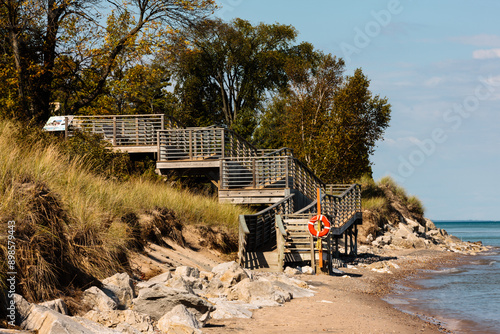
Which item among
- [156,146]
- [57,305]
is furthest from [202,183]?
[57,305]

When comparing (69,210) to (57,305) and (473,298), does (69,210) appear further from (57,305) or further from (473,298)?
(473,298)

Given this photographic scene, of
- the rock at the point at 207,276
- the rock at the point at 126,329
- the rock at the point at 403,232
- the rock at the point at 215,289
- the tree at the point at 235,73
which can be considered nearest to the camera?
the rock at the point at 126,329

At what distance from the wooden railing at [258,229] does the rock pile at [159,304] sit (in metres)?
5.32

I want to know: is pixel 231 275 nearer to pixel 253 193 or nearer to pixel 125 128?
pixel 253 193

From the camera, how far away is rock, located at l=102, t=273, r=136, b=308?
8.16m

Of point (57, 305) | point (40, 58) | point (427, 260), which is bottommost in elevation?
point (427, 260)

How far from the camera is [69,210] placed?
30.0ft

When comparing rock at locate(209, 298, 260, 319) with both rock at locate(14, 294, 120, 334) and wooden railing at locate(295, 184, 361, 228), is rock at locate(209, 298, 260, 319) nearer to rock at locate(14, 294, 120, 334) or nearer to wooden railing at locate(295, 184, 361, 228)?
rock at locate(14, 294, 120, 334)

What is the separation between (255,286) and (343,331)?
92.3 inches

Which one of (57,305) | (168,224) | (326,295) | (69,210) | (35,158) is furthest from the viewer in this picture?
(168,224)

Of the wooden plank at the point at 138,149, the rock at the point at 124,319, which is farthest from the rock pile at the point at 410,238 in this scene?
the rock at the point at 124,319

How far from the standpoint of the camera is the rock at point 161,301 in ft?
26.2

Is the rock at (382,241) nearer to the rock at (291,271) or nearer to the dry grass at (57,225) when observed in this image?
the rock at (291,271)

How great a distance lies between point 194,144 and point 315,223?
35.6ft
